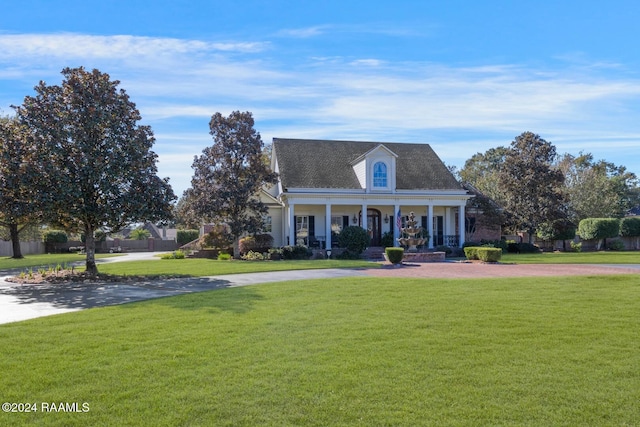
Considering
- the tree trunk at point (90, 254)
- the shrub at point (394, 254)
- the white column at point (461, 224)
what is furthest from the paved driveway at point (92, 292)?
the white column at point (461, 224)

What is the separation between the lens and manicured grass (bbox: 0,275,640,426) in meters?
5.13

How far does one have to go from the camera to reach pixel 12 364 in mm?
6562

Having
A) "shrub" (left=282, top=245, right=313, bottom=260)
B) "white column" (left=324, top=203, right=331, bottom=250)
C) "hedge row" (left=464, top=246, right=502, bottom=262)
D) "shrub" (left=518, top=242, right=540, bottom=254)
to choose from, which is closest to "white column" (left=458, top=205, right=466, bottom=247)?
"shrub" (left=518, top=242, right=540, bottom=254)

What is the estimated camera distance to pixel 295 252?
29.7 metres

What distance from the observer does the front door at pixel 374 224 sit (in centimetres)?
3469

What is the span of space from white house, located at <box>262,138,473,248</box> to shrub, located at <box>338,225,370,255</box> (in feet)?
4.54

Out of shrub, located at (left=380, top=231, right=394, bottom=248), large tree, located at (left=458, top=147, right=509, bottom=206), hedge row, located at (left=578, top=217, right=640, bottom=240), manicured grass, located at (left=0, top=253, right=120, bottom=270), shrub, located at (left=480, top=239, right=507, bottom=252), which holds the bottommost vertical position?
manicured grass, located at (left=0, top=253, right=120, bottom=270)

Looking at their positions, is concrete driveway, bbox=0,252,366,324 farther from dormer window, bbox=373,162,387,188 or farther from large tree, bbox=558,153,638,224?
large tree, bbox=558,153,638,224

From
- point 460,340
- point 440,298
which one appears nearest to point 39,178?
point 440,298

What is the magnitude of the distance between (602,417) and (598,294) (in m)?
7.98

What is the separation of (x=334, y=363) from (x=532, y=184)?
3332 cm

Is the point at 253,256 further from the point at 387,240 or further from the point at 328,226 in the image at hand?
the point at 387,240

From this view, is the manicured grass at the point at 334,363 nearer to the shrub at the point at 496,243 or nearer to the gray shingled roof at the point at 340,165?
the gray shingled roof at the point at 340,165

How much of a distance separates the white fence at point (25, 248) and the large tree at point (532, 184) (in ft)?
131
